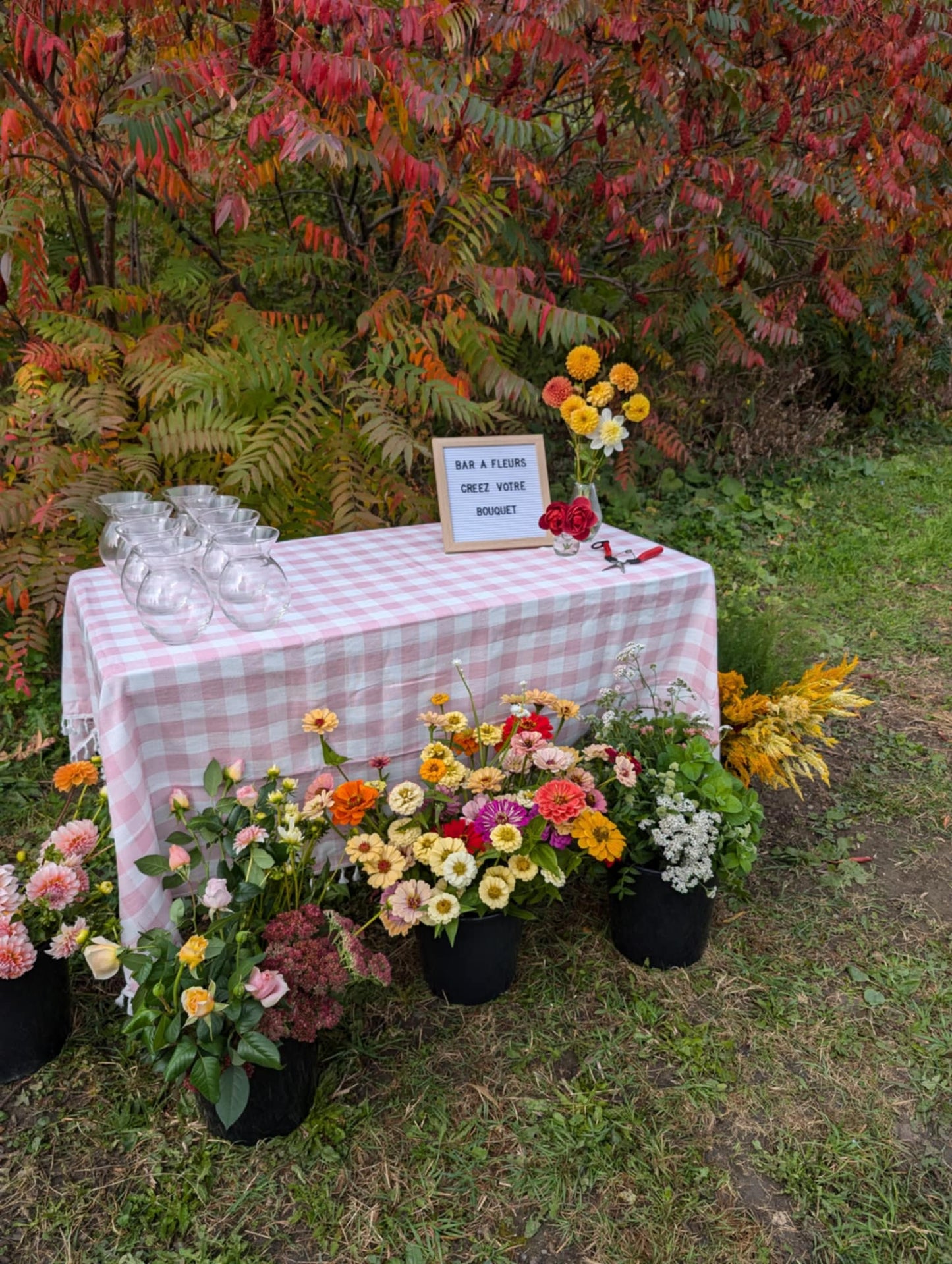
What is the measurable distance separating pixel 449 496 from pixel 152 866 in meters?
1.24

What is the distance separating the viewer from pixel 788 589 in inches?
187

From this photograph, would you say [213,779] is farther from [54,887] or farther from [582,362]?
[582,362]

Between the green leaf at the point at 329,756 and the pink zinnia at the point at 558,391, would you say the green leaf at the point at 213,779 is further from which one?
the pink zinnia at the point at 558,391

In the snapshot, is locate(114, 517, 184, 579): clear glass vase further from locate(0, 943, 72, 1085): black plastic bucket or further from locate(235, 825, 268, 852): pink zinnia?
locate(0, 943, 72, 1085): black plastic bucket

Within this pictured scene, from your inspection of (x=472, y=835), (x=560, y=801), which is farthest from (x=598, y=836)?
(x=472, y=835)

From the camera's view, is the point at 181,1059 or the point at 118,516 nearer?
the point at 181,1059

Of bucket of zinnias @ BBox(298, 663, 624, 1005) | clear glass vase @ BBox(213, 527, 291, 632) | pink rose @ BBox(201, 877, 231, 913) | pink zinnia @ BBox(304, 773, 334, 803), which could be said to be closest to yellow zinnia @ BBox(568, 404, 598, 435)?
bucket of zinnias @ BBox(298, 663, 624, 1005)

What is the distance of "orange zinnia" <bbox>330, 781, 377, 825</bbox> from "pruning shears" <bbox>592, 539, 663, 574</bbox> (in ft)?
3.10

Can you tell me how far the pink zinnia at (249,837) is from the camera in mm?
1648

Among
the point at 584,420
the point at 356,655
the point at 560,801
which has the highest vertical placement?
the point at 584,420

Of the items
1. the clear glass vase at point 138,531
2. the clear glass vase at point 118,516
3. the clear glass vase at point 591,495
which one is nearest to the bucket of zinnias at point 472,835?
the clear glass vase at point 591,495

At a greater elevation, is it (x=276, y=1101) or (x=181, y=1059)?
(x=181, y=1059)

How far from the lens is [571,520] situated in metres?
2.34

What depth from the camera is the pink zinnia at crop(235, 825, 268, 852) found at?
1.65 metres
